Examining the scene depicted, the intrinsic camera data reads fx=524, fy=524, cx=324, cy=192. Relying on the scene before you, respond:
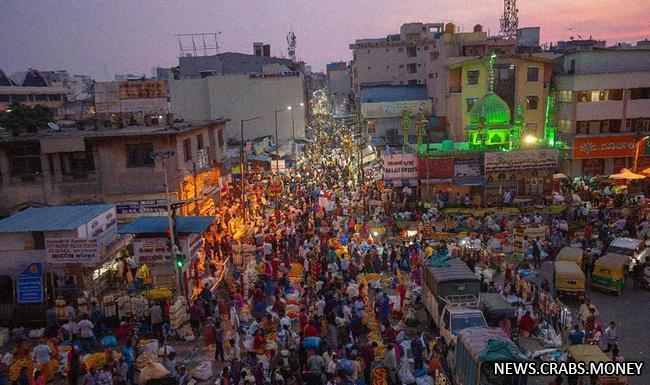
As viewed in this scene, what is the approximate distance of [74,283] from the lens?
58.1 ft

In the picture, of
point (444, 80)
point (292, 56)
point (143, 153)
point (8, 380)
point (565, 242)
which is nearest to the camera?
point (8, 380)

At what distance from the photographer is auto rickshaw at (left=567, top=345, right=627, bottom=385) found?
40.1ft

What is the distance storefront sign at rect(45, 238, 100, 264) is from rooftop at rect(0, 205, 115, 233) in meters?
0.46

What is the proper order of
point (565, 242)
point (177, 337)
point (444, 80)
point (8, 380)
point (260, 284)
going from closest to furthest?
point (8, 380)
point (177, 337)
point (260, 284)
point (565, 242)
point (444, 80)

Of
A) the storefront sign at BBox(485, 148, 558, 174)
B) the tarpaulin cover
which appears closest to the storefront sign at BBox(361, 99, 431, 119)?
the storefront sign at BBox(485, 148, 558, 174)

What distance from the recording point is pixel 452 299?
50.8 ft

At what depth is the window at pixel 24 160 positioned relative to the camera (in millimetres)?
26516

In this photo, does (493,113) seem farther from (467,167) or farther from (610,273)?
(610,273)

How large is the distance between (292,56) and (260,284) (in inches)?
3641

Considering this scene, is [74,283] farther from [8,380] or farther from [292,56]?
[292,56]

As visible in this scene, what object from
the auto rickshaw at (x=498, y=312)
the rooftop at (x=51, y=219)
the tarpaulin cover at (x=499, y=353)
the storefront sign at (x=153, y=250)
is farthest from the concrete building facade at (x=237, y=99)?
the tarpaulin cover at (x=499, y=353)

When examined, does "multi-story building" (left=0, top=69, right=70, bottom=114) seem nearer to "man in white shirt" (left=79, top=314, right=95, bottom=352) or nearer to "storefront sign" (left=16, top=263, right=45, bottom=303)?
"storefront sign" (left=16, top=263, right=45, bottom=303)

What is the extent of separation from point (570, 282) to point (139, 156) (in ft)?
68.3

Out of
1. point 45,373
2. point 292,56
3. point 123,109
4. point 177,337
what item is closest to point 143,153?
point 123,109
